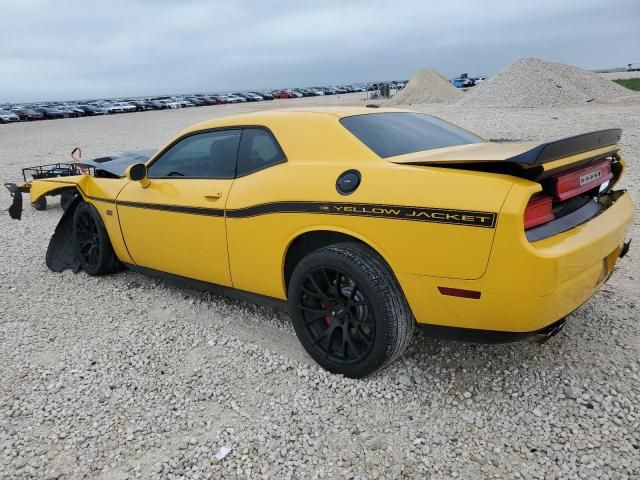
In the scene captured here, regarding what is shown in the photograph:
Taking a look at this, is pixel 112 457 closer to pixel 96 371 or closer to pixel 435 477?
pixel 96 371

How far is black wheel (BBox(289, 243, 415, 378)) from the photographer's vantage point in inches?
107

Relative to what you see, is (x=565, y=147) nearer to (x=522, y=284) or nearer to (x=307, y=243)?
(x=522, y=284)

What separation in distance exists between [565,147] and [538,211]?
1.11ft

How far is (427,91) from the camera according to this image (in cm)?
3503

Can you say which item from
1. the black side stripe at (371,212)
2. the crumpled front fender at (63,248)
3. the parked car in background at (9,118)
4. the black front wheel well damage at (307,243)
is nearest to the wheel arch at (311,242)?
the black front wheel well damage at (307,243)

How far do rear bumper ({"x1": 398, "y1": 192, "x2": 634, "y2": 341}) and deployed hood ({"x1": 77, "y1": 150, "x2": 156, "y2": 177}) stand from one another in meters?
4.45

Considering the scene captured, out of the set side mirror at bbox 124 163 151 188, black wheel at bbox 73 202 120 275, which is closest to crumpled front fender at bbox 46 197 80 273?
black wheel at bbox 73 202 120 275

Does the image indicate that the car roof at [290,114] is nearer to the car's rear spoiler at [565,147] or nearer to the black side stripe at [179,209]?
the black side stripe at [179,209]

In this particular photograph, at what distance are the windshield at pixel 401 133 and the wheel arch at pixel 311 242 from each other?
480 millimetres

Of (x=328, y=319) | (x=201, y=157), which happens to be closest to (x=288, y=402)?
(x=328, y=319)

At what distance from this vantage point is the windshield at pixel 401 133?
9.87 ft

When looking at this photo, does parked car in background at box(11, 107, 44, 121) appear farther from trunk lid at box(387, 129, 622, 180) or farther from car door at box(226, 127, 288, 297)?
trunk lid at box(387, 129, 622, 180)

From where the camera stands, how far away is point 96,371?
10.8 ft

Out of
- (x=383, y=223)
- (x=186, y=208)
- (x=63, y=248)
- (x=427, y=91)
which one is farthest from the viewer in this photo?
(x=427, y=91)
